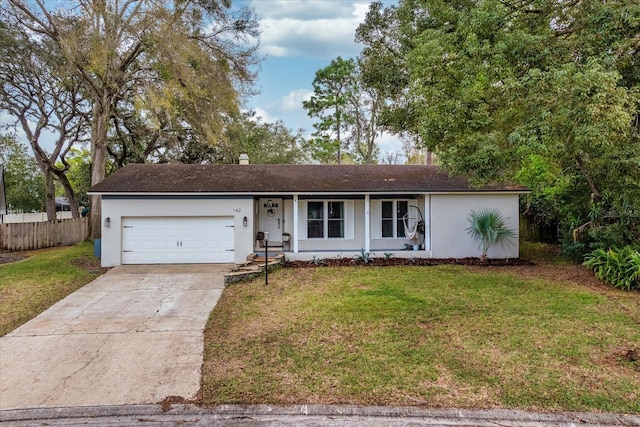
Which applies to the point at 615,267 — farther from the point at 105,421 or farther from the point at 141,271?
the point at 141,271

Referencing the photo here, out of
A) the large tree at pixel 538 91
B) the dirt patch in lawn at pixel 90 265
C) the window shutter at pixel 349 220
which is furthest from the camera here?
the window shutter at pixel 349 220

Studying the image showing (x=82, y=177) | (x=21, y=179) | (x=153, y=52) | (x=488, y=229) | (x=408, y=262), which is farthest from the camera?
(x=21, y=179)

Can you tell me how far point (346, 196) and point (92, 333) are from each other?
29.8 feet

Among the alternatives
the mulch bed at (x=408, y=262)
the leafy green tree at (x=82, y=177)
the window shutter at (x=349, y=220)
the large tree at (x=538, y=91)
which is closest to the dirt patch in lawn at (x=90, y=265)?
the mulch bed at (x=408, y=262)

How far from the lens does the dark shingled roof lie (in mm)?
12281

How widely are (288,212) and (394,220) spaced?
3.93 m

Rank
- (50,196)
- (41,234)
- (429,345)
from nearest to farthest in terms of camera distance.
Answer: (429,345)
(41,234)
(50,196)

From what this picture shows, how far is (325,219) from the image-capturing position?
13.6m

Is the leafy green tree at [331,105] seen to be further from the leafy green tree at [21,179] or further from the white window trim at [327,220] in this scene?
the leafy green tree at [21,179]

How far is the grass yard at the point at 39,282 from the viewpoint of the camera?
24.2 feet

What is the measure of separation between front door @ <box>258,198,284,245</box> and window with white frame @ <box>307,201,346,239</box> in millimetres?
1102

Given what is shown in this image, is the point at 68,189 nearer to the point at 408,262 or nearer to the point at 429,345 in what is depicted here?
the point at 408,262

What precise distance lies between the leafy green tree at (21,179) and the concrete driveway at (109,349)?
2685 cm

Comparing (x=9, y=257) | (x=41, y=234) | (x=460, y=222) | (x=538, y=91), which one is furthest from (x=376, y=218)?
(x=41, y=234)
